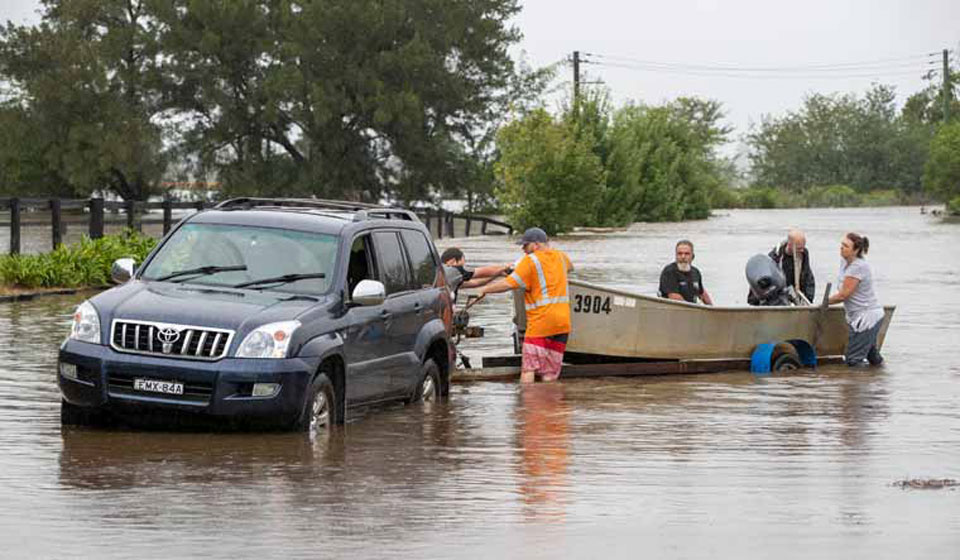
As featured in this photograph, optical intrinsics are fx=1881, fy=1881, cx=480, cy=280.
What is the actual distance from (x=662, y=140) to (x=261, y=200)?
3345 inches

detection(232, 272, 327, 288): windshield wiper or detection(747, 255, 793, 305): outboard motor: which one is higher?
detection(232, 272, 327, 288): windshield wiper

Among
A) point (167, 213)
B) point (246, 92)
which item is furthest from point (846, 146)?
point (167, 213)

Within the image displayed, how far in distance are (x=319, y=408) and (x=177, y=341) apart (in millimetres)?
1179

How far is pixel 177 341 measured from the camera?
495 inches

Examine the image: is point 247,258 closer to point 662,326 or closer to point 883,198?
point 662,326

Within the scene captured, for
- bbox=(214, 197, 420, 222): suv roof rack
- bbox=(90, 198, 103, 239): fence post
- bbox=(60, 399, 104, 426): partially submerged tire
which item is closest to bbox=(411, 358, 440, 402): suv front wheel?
bbox=(214, 197, 420, 222): suv roof rack

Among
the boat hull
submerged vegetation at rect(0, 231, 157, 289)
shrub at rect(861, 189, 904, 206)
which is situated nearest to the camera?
the boat hull

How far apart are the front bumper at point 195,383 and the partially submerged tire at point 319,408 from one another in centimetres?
11

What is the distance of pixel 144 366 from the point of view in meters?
12.5

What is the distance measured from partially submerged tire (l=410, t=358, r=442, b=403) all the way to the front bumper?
256 cm

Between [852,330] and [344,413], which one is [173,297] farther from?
[852,330]

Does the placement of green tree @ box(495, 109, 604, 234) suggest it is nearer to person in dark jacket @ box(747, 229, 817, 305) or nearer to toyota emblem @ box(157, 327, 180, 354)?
person in dark jacket @ box(747, 229, 817, 305)

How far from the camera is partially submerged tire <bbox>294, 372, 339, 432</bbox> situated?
42.0ft

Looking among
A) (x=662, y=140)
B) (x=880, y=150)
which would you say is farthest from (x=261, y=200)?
(x=880, y=150)
